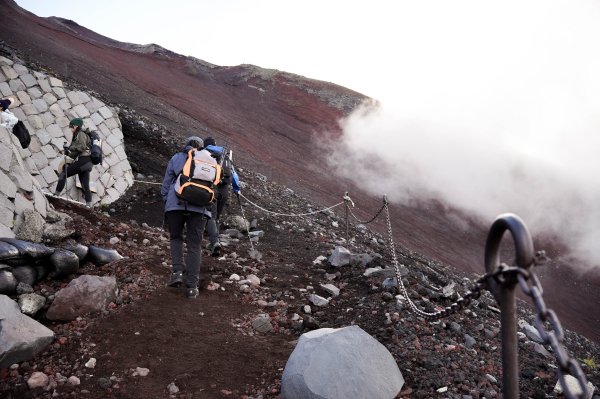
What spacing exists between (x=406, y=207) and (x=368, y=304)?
13.3 metres

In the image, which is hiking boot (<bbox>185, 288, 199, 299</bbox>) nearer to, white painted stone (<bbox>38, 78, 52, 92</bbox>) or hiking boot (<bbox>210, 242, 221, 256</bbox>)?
hiking boot (<bbox>210, 242, 221, 256</bbox>)

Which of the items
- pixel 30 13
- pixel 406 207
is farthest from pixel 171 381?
pixel 30 13

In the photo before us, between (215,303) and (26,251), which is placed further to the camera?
(215,303)

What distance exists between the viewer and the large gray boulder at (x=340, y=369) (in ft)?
9.20

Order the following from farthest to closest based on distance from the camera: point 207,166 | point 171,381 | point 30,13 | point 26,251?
point 30,13 → point 207,166 → point 26,251 → point 171,381

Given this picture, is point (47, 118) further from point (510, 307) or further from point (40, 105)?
point (510, 307)

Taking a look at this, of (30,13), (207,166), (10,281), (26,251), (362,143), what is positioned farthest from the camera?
(30,13)

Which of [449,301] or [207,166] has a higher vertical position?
[207,166]

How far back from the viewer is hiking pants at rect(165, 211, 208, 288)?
448 cm

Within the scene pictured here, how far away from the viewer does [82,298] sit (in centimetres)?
371

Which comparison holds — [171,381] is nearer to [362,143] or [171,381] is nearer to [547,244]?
[547,244]

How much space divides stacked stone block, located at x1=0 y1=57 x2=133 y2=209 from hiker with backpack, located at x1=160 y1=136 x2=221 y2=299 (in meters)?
4.12

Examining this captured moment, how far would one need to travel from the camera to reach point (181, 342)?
11.8ft

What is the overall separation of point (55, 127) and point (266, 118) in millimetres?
16261
